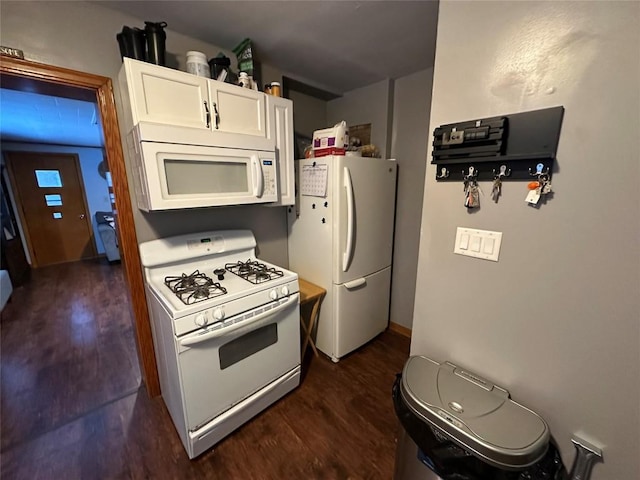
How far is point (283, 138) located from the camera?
5.98 feet

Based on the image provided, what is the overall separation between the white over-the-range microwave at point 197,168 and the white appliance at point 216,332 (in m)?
0.44

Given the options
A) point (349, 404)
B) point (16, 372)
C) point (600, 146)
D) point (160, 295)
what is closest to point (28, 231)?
point (16, 372)

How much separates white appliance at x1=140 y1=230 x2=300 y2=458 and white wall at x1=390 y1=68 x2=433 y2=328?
4.14 feet

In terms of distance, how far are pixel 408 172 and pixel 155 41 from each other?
198 centimetres

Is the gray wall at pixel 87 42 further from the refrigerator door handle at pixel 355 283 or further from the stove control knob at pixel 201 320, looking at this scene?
the refrigerator door handle at pixel 355 283

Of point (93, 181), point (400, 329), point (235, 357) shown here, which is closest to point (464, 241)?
point (235, 357)

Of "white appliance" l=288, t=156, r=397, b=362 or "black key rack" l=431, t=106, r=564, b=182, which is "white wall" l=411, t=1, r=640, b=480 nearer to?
"black key rack" l=431, t=106, r=564, b=182

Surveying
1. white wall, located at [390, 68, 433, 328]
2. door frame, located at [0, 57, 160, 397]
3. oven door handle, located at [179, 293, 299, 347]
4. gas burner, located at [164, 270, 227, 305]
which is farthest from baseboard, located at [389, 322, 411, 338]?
door frame, located at [0, 57, 160, 397]

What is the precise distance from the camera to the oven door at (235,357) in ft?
4.23

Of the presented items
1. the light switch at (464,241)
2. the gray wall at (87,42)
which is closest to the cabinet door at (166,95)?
the gray wall at (87,42)

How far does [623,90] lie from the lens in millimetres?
767

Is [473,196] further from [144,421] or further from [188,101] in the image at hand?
[144,421]

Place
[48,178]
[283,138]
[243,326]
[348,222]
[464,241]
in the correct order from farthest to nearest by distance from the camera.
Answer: [48,178], [348,222], [283,138], [243,326], [464,241]

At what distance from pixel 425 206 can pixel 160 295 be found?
1.43 metres
